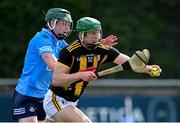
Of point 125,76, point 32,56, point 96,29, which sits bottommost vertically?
point 125,76

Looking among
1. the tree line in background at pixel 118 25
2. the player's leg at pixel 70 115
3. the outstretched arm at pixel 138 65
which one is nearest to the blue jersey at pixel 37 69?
the player's leg at pixel 70 115

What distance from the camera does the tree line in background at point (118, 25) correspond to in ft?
58.6

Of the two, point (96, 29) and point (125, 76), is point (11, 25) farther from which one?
point (96, 29)

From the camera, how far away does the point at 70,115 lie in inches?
340

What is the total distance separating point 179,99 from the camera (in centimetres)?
1616

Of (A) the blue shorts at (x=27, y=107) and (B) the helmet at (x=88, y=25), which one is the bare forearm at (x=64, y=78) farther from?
(A) the blue shorts at (x=27, y=107)

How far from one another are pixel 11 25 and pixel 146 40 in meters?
3.07

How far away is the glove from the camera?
8.12 meters

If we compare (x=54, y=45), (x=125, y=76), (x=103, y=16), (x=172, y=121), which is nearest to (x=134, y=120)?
(x=172, y=121)

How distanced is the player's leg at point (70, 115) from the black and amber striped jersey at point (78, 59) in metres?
0.11

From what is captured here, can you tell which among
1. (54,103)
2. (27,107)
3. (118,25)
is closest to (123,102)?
(118,25)

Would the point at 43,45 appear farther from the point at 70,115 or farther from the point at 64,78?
the point at 70,115

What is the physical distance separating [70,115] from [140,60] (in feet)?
3.29

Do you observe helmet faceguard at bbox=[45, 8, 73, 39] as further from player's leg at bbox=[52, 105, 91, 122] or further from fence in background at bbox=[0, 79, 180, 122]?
fence in background at bbox=[0, 79, 180, 122]
